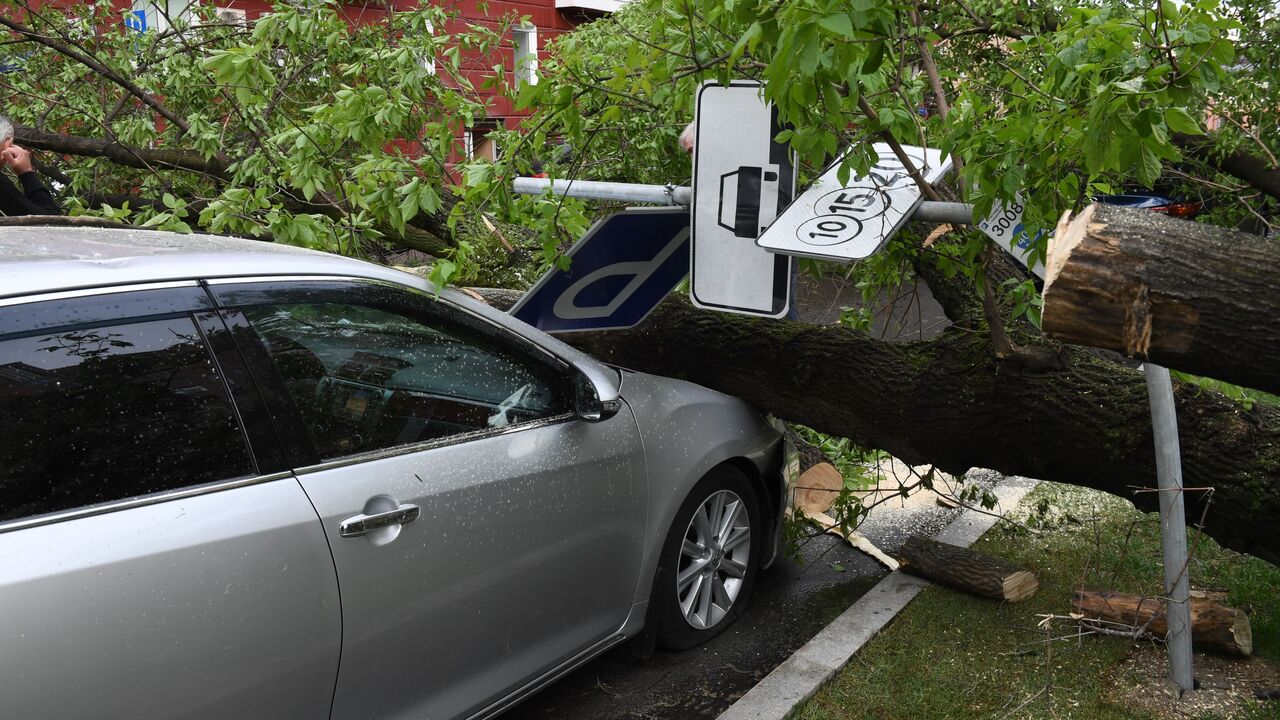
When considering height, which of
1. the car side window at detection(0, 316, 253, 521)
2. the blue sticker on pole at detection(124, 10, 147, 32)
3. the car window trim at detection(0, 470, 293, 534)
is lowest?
the car window trim at detection(0, 470, 293, 534)

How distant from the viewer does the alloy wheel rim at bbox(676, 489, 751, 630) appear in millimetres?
4055

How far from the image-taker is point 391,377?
311 cm

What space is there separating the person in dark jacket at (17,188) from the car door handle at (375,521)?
3.47 metres

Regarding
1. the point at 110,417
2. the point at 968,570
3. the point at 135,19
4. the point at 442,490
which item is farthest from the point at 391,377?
the point at 135,19

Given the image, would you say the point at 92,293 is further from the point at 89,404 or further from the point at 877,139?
the point at 877,139

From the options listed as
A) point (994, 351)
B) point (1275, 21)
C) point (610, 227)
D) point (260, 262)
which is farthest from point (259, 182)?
point (1275, 21)

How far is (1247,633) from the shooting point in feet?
12.6

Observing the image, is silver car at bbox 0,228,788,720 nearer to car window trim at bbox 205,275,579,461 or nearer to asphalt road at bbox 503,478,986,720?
car window trim at bbox 205,275,579,461

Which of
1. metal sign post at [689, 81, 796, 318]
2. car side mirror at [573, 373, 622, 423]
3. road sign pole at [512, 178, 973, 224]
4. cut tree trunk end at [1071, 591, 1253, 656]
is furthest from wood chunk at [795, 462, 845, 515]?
car side mirror at [573, 373, 622, 423]

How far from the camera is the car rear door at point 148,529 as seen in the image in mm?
2180

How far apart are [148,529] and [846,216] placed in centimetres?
221

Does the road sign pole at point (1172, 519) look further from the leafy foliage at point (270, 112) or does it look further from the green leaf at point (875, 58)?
the leafy foliage at point (270, 112)

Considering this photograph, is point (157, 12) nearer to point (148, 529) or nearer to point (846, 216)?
point (846, 216)

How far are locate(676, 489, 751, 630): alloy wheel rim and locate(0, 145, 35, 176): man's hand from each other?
13.3ft
